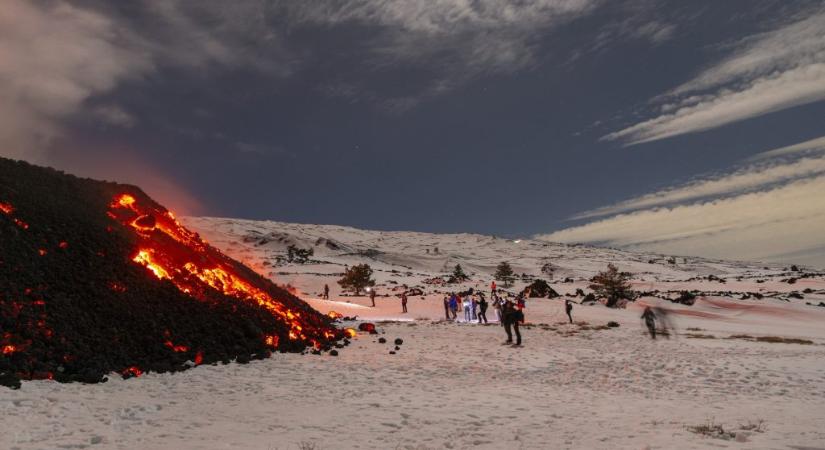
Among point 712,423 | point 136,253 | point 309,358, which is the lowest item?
point 712,423

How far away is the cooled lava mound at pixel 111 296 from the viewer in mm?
14852

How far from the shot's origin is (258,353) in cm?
1941

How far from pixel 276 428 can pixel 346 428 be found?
1615mm

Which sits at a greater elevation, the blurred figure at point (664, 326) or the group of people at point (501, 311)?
the group of people at point (501, 311)

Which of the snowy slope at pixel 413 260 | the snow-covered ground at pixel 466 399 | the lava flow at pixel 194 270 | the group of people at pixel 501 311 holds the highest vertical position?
the snowy slope at pixel 413 260

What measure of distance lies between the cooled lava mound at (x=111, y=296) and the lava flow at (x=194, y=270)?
8 centimetres

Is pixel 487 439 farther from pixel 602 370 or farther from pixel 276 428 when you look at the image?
pixel 602 370

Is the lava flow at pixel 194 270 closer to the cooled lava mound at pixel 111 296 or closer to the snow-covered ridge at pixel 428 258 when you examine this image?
the cooled lava mound at pixel 111 296

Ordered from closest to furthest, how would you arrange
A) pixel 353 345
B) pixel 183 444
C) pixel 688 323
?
pixel 183 444 < pixel 353 345 < pixel 688 323

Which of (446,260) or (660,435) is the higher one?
(446,260)

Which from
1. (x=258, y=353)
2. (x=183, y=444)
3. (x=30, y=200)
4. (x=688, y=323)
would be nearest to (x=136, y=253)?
(x=30, y=200)

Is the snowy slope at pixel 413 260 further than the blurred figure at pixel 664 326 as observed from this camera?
Yes

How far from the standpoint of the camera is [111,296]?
59.7ft

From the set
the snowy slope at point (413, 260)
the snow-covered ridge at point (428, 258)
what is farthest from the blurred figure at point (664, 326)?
the snow-covered ridge at point (428, 258)
